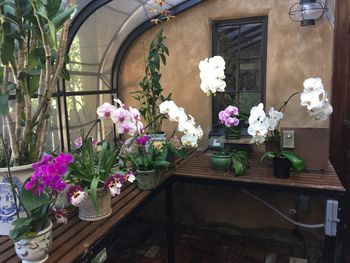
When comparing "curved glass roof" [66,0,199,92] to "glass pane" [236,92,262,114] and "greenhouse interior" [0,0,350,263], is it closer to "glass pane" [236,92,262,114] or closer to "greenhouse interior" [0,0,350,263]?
"greenhouse interior" [0,0,350,263]

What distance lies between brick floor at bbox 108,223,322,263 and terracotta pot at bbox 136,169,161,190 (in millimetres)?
1192

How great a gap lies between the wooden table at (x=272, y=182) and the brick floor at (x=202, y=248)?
1.43 feet

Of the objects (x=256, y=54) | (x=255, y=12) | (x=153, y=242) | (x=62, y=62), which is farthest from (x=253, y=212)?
(x=62, y=62)

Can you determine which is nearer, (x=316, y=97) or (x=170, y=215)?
(x=316, y=97)

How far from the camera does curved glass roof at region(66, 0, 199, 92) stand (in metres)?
2.69

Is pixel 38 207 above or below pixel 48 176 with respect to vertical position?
below

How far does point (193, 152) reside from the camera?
3.12 metres

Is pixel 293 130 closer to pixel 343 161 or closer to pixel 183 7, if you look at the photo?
pixel 343 161

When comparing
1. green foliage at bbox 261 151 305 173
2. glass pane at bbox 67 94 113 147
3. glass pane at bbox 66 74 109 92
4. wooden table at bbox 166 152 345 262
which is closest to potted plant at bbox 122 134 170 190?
wooden table at bbox 166 152 345 262

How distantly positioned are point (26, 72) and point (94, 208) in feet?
2.51

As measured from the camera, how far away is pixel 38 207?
1.18 meters

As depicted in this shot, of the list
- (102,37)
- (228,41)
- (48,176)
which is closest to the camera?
(48,176)

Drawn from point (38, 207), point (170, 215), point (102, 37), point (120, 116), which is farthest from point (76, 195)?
point (102, 37)

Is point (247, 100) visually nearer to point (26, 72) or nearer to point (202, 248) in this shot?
point (202, 248)
